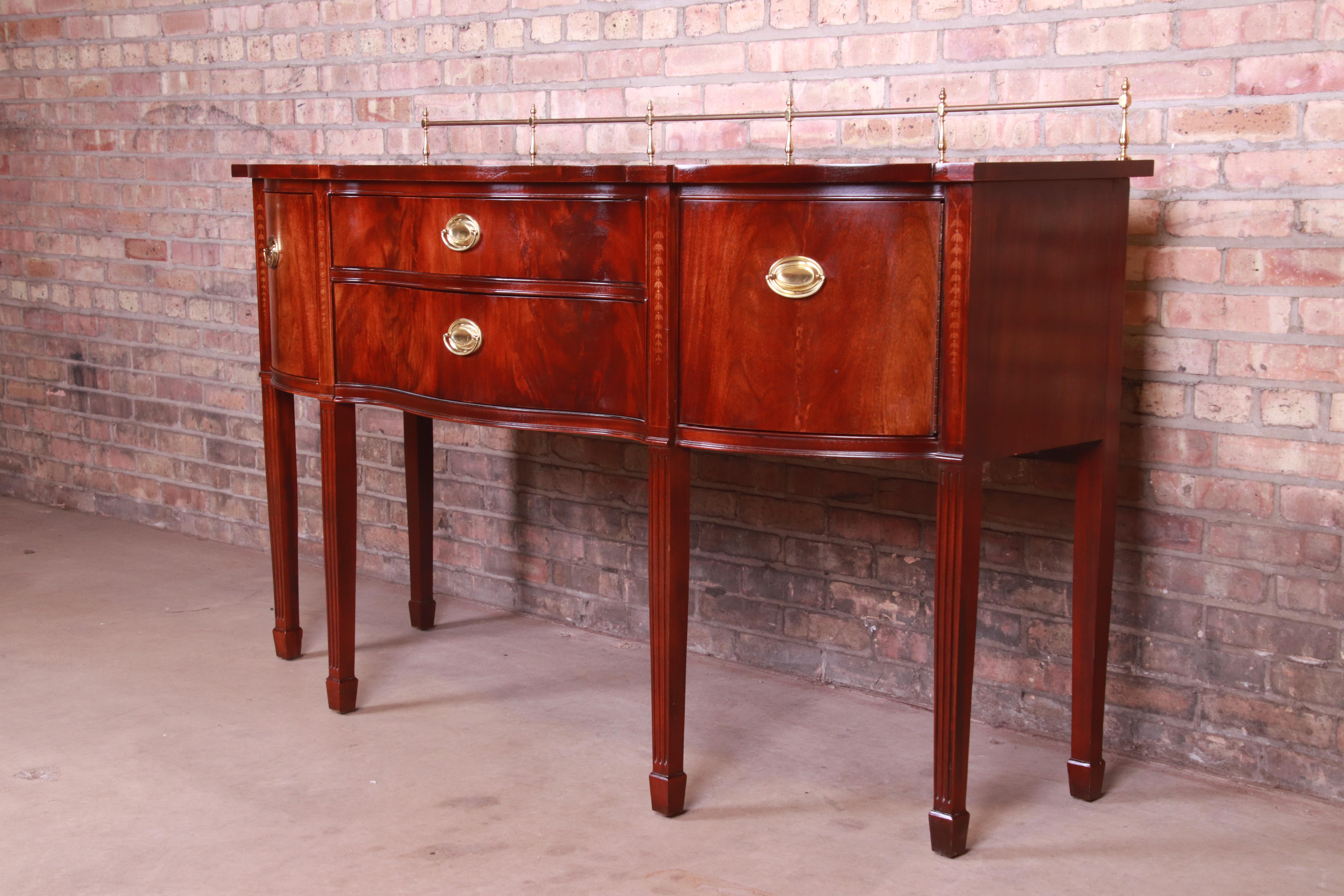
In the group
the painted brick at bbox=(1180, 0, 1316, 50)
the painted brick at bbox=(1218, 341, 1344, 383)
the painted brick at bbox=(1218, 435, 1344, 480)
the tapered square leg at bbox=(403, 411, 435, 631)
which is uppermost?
the painted brick at bbox=(1180, 0, 1316, 50)

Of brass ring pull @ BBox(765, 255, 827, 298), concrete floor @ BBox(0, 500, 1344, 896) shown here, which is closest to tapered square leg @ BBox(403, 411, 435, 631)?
concrete floor @ BBox(0, 500, 1344, 896)

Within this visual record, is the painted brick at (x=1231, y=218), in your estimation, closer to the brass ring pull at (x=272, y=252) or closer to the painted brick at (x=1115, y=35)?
the painted brick at (x=1115, y=35)

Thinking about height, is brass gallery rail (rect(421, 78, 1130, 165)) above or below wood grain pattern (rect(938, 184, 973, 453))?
above

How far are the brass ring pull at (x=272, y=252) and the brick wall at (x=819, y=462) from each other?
2.23 feet

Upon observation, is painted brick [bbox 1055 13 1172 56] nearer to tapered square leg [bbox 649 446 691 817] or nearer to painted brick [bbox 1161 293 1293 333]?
painted brick [bbox 1161 293 1293 333]

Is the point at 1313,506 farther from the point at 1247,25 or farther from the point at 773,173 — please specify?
the point at 773,173

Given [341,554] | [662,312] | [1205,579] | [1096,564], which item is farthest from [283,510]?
[1205,579]

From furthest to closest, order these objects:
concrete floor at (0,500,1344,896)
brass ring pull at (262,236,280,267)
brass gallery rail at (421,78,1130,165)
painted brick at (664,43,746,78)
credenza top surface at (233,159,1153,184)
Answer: painted brick at (664,43,746,78)
brass ring pull at (262,236,280,267)
brass gallery rail at (421,78,1130,165)
concrete floor at (0,500,1344,896)
credenza top surface at (233,159,1153,184)

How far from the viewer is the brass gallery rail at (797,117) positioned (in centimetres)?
223

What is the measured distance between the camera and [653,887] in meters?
1.97

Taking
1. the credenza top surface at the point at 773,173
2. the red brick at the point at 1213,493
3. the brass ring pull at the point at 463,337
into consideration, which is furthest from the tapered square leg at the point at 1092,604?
the brass ring pull at the point at 463,337

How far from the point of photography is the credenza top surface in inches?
74.3

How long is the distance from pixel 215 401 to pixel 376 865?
223cm

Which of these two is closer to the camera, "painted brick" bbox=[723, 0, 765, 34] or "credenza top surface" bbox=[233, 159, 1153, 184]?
"credenza top surface" bbox=[233, 159, 1153, 184]
